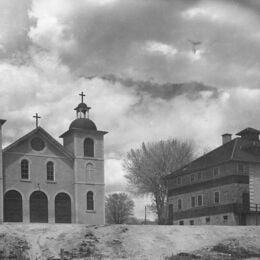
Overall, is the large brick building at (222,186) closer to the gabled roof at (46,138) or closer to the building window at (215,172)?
the building window at (215,172)

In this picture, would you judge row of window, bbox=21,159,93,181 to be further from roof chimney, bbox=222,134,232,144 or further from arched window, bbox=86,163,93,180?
roof chimney, bbox=222,134,232,144

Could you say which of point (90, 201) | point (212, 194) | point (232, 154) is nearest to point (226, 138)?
point (232, 154)

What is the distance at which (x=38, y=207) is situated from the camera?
5288 centimetres

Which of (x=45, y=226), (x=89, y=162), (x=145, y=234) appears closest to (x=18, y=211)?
(x=89, y=162)

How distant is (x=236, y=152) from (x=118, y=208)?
46112 mm

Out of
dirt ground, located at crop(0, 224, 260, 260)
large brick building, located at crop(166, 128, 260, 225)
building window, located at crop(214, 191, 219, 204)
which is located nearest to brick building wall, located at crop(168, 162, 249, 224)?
large brick building, located at crop(166, 128, 260, 225)

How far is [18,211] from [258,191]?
22382mm

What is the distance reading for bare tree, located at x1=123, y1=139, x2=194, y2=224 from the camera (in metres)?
73.5

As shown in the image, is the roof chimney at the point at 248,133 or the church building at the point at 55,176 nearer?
the church building at the point at 55,176

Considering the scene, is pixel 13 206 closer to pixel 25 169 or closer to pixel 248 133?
pixel 25 169

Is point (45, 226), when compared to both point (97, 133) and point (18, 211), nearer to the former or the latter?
point (18, 211)

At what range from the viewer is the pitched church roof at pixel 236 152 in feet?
190

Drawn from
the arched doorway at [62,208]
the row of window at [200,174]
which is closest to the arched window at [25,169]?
the arched doorway at [62,208]

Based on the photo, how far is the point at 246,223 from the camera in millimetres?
55062
